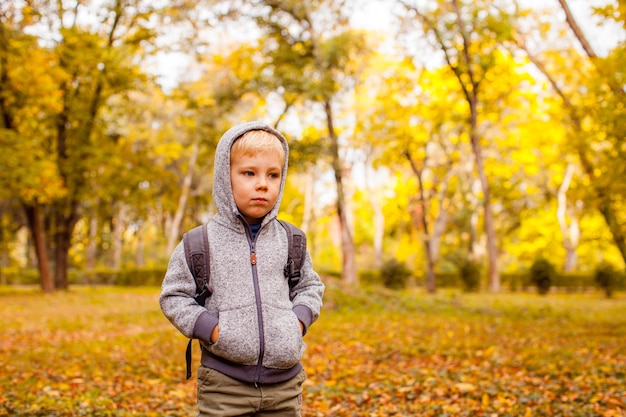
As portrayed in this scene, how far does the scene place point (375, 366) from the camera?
7.72 meters

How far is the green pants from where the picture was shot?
2473mm

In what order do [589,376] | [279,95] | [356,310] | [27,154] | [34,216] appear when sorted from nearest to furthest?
[589,376], [356,310], [27,154], [279,95], [34,216]

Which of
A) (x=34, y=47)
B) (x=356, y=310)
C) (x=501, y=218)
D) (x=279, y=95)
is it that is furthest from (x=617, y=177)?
(x=501, y=218)

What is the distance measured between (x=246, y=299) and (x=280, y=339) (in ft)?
0.70

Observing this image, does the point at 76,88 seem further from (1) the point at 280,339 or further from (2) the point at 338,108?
(1) the point at 280,339

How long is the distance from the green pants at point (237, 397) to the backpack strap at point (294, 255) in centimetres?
45

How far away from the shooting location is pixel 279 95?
19.0 m

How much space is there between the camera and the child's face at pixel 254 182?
8.45 feet

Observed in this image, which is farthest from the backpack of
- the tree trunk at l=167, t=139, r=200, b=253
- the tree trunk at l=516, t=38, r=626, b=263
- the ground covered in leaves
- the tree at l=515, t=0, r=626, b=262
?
the tree trunk at l=167, t=139, r=200, b=253

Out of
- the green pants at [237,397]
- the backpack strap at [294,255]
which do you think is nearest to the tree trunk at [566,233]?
the backpack strap at [294,255]

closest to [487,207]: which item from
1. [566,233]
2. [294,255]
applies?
[566,233]

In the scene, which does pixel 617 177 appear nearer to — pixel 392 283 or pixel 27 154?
pixel 27 154

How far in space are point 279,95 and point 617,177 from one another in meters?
11.4

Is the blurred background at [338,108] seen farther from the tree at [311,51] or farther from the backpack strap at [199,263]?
the backpack strap at [199,263]
